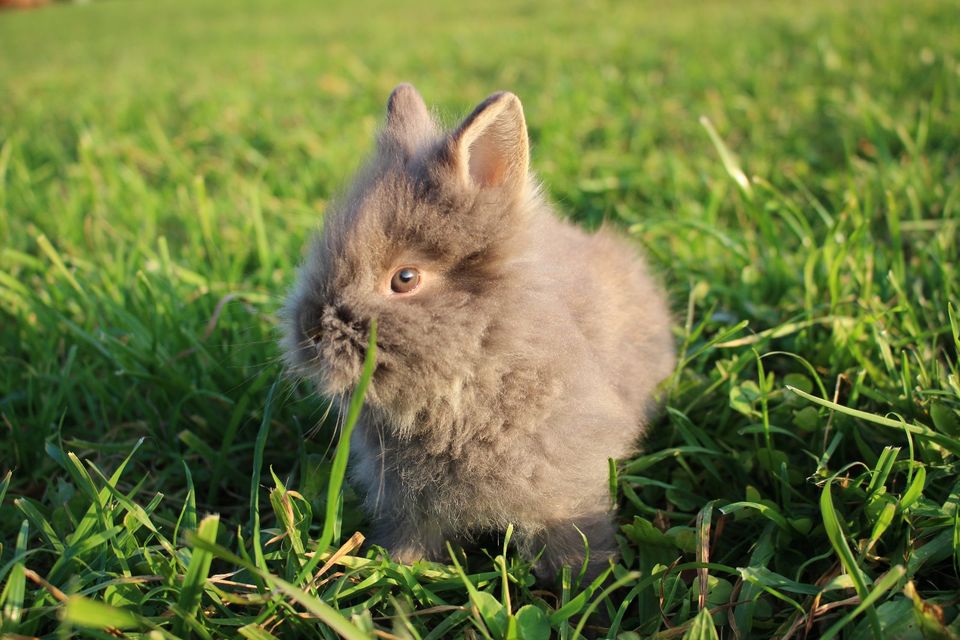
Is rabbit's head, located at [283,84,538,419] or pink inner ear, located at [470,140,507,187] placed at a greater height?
pink inner ear, located at [470,140,507,187]

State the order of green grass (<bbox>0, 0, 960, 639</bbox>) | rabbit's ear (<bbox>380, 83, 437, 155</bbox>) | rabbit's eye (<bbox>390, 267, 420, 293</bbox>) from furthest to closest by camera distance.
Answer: rabbit's ear (<bbox>380, 83, 437, 155</bbox>) → rabbit's eye (<bbox>390, 267, 420, 293</bbox>) → green grass (<bbox>0, 0, 960, 639</bbox>)

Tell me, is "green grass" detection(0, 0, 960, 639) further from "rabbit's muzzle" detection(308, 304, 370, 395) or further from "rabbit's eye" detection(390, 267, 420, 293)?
"rabbit's eye" detection(390, 267, 420, 293)

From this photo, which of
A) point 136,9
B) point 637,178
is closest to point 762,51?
point 637,178

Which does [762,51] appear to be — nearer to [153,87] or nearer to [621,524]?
[621,524]

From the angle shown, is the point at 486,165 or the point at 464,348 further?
the point at 486,165

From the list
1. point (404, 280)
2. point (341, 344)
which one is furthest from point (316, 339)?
point (404, 280)

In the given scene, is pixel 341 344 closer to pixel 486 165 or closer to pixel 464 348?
pixel 464 348

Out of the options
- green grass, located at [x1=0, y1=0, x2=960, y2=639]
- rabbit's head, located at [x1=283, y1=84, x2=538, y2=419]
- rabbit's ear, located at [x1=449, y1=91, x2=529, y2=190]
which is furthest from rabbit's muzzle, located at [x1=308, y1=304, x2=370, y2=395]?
rabbit's ear, located at [x1=449, y1=91, x2=529, y2=190]
